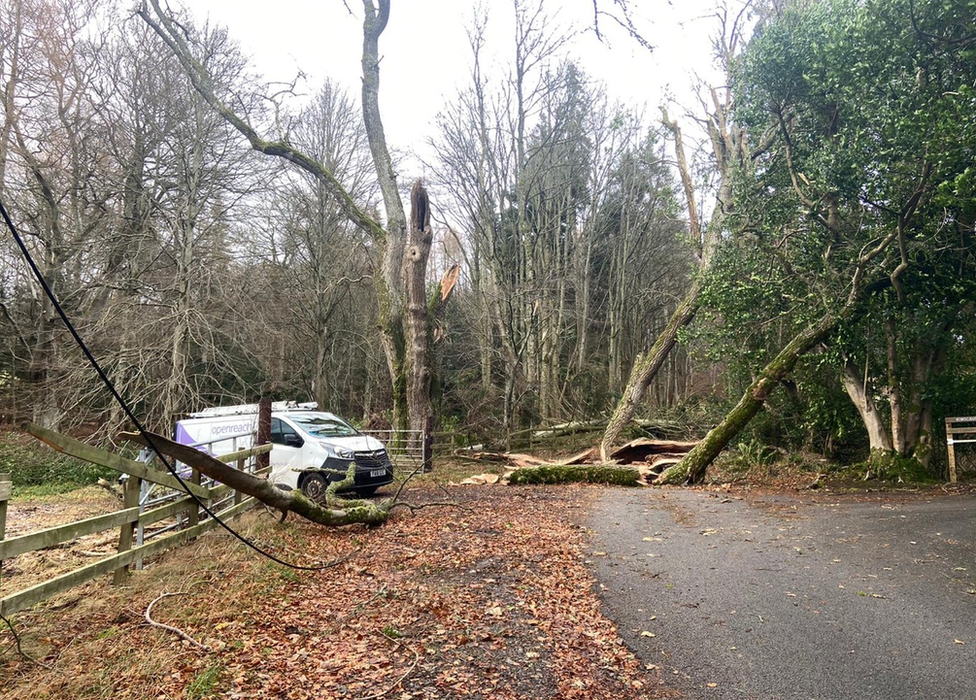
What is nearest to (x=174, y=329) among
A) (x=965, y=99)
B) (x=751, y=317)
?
(x=751, y=317)

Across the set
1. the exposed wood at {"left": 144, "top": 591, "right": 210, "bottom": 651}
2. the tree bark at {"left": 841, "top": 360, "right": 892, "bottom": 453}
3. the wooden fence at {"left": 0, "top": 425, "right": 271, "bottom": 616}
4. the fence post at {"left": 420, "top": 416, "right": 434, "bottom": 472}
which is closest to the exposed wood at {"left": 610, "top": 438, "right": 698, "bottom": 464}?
the tree bark at {"left": 841, "top": 360, "right": 892, "bottom": 453}

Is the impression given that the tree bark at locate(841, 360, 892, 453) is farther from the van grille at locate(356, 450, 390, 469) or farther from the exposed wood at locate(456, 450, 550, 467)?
the van grille at locate(356, 450, 390, 469)

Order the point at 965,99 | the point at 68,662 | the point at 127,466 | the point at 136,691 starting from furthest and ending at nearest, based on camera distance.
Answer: the point at 965,99
the point at 127,466
the point at 68,662
the point at 136,691

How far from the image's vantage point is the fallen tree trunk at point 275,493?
5371mm

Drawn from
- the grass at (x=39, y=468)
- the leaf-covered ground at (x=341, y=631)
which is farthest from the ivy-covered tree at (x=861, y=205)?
the grass at (x=39, y=468)

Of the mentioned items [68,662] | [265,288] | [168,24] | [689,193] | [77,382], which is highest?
[168,24]

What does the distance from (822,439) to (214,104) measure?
17633 millimetres

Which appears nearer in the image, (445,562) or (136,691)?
(136,691)

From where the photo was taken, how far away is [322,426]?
41.7ft

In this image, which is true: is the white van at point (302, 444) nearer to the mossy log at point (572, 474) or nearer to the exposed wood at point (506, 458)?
the mossy log at point (572, 474)

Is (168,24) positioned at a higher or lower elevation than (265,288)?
higher

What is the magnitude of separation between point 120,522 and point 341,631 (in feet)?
7.74

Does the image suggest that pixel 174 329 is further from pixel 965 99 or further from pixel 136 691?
pixel 965 99

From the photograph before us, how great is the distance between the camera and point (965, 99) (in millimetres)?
9562
